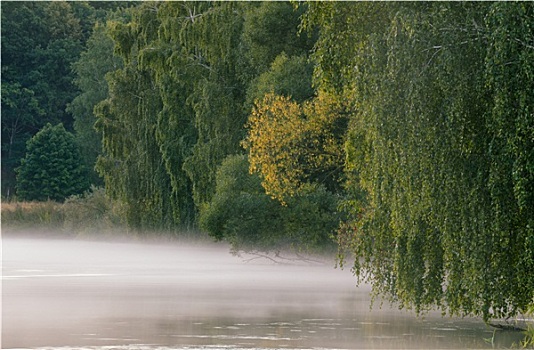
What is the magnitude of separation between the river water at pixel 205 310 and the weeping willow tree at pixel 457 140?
10.9 feet

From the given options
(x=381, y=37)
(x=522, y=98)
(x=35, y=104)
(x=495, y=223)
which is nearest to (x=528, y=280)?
(x=495, y=223)

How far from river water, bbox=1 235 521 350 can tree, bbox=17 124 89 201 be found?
31397mm

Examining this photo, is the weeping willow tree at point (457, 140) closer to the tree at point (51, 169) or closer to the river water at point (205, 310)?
the river water at point (205, 310)

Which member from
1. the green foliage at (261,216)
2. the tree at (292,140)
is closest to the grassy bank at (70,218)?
the green foliage at (261,216)

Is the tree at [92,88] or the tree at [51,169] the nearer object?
the tree at [51,169]

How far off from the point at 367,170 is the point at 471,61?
2.69m

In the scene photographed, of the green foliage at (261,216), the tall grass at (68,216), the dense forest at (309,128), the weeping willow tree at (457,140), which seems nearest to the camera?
the weeping willow tree at (457,140)

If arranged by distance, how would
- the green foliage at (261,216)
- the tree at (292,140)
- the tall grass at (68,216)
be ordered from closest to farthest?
the tree at (292,140), the green foliage at (261,216), the tall grass at (68,216)

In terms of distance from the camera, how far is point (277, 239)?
39.0 m

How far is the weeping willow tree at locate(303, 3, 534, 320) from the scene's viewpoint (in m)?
14.9

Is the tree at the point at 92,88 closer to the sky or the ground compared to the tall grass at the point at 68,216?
closer to the sky

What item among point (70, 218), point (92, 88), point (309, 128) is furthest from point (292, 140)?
point (92, 88)

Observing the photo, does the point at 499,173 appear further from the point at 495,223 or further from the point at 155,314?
the point at 155,314

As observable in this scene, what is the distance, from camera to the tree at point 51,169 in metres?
75.8
